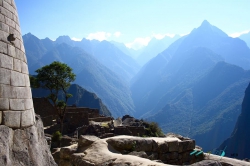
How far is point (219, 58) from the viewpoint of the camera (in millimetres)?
157875

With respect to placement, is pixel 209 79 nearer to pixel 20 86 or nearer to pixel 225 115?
pixel 225 115

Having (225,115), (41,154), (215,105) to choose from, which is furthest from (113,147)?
(215,105)

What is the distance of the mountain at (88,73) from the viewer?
11981 cm

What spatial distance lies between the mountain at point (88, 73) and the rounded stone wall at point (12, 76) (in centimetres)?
10380

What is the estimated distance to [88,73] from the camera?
128125mm

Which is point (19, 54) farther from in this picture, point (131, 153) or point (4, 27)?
point (131, 153)

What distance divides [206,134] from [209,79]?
186ft

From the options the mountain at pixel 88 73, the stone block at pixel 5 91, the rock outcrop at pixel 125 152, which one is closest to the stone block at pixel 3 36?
the stone block at pixel 5 91

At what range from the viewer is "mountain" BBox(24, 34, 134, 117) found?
11981 centimetres

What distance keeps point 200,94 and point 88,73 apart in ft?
194

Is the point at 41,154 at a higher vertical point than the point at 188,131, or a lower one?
higher

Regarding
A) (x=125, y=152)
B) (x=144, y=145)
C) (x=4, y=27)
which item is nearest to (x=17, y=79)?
(x=4, y=27)

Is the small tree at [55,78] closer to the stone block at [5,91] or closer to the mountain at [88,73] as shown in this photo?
the stone block at [5,91]

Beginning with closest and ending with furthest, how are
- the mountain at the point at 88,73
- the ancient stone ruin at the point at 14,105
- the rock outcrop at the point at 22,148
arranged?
1. the rock outcrop at the point at 22,148
2. the ancient stone ruin at the point at 14,105
3. the mountain at the point at 88,73
